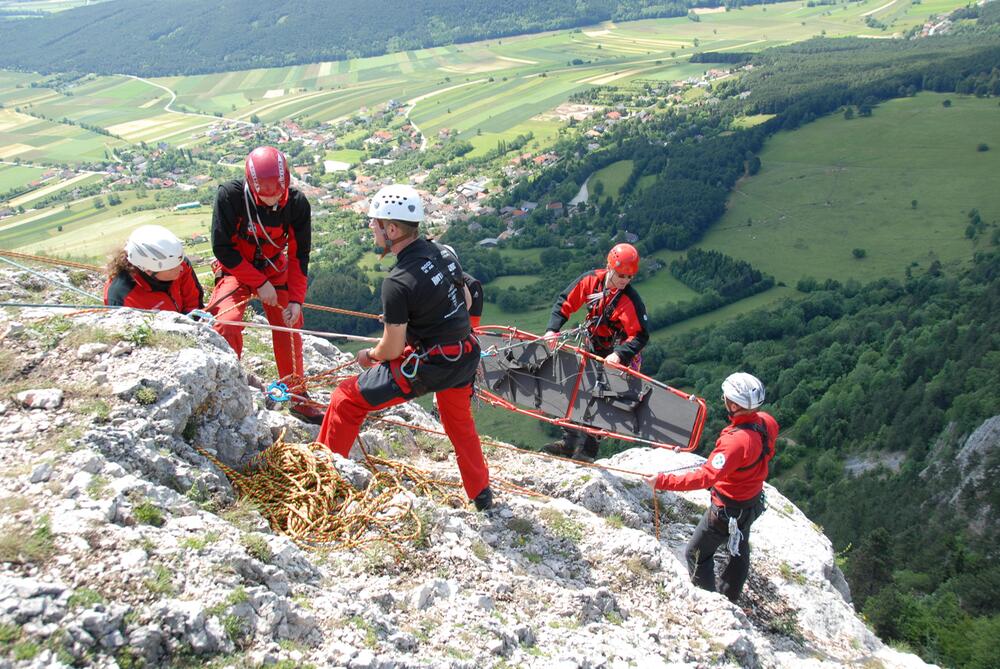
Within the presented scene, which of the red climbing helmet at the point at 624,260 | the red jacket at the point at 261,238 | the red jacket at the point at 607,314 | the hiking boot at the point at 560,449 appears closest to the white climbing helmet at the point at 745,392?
the red jacket at the point at 607,314

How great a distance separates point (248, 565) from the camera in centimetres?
477

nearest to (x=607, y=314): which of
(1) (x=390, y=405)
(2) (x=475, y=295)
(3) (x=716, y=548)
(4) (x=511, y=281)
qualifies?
(2) (x=475, y=295)

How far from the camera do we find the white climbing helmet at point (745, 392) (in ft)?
22.0

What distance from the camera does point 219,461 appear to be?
6.27 meters

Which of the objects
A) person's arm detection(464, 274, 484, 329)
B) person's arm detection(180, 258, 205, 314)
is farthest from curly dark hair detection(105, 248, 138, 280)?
person's arm detection(464, 274, 484, 329)

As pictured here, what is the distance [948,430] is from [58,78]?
726ft

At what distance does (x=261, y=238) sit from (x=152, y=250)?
1.13m

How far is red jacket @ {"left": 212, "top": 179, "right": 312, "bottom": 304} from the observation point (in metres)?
7.56

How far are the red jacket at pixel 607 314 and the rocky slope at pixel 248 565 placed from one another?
1.92 m

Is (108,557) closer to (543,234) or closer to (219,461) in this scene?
(219,461)

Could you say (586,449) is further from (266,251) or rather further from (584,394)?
(266,251)

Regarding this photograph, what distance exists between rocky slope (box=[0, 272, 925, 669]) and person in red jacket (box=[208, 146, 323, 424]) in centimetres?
115

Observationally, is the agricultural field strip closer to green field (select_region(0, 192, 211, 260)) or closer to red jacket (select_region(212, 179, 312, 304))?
green field (select_region(0, 192, 211, 260))

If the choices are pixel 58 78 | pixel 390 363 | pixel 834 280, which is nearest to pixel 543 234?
pixel 834 280
